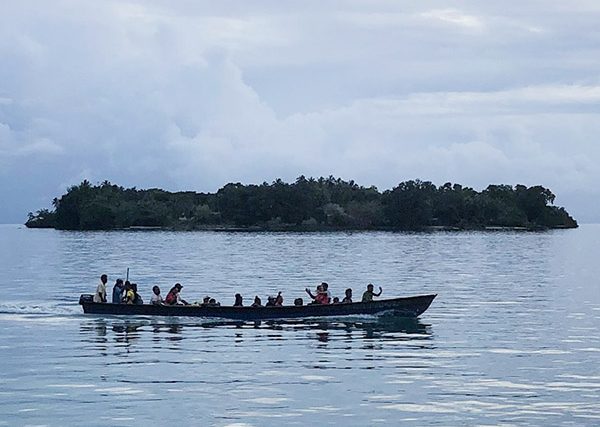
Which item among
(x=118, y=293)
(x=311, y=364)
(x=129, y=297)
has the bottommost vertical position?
(x=311, y=364)

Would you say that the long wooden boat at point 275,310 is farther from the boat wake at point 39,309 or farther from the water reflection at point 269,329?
the boat wake at point 39,309

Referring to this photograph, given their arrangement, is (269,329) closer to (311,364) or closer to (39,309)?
(311,364)

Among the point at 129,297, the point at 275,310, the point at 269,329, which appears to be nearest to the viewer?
the point at 269,329

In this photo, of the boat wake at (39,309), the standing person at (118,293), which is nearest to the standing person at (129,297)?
the standing person at (118,293)

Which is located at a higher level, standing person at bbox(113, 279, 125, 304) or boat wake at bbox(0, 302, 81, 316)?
standing person at bbox(113, 279, 125, 304)

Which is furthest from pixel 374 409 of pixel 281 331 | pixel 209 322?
pixel 209 322

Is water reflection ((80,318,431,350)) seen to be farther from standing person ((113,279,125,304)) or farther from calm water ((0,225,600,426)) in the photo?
standing person ((113,279,125,304))

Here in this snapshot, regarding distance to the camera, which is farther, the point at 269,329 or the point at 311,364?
the point at 269,329

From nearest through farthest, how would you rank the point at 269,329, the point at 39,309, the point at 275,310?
the point at 269,329
the point at 275,310
the point at 39,309

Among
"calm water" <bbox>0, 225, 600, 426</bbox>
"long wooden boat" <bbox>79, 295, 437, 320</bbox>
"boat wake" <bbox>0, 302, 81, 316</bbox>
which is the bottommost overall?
"calm water" <bbox>0, 225, 600, 426</bbox>

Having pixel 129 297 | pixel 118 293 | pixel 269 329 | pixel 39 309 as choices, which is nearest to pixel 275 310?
pixel 269 329

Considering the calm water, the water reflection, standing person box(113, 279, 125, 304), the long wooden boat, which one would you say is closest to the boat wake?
the calm water

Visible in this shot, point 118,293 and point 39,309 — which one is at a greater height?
point 118,293

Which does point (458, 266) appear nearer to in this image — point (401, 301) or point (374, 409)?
point (401, 301)
